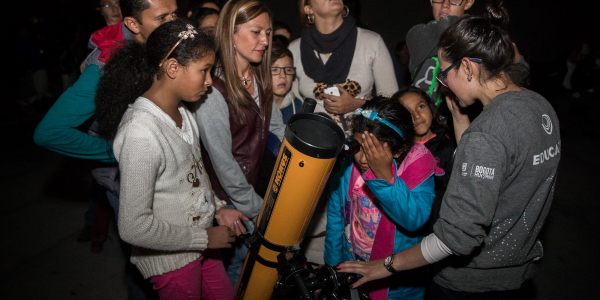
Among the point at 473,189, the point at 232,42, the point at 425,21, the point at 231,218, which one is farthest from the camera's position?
the point at 425,21

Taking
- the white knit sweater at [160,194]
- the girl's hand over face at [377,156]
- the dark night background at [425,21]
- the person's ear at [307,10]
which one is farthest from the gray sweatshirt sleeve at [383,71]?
the dark night background at [425,21]

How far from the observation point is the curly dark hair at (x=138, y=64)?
4.72 feet

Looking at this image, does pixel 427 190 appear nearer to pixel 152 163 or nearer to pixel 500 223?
pixel 500 223

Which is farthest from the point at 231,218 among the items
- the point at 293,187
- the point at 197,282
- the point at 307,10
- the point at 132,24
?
the point at 307,10

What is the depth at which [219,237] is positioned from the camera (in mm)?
1573

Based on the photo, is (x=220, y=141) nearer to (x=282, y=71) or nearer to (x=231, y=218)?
(x=231, y=218)

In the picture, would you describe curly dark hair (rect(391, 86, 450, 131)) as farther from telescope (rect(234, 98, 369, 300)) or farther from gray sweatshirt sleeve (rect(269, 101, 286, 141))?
telescope (rect(234, 98, 369, 300))

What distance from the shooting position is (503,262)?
1309 mm

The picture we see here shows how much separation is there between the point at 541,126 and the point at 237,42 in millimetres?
1466

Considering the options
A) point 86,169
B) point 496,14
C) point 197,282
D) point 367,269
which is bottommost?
point 86,169

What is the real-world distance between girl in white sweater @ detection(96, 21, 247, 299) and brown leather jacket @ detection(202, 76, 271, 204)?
246mm

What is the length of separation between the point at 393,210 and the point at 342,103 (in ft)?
3.38

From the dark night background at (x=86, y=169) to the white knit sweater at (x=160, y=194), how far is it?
4.08 ft

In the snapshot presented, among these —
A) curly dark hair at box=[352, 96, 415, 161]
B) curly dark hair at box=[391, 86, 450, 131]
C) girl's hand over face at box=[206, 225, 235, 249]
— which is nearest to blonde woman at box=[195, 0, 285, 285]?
girl's hand over face at box=[206, 225, 235, 249]
